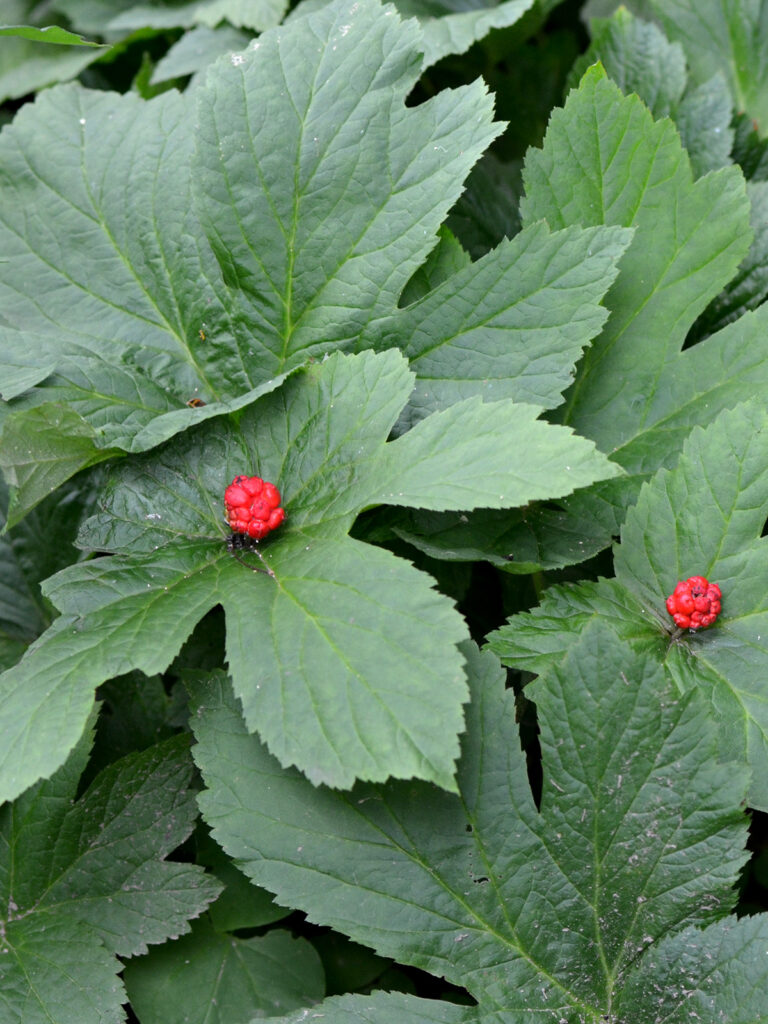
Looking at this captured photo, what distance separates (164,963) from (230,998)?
113mm

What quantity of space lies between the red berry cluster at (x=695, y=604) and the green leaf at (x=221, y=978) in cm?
76

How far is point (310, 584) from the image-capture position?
1.22 meters

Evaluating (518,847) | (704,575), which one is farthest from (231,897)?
(704,575)

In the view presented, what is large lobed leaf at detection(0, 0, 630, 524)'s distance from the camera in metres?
1.34

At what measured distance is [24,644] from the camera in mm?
1679

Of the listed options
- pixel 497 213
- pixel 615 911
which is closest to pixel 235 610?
pixel 615 911

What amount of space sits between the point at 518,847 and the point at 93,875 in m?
0.63

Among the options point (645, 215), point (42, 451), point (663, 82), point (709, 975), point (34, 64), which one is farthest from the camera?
point (34, 64)

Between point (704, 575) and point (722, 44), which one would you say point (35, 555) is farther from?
point (722, 44)

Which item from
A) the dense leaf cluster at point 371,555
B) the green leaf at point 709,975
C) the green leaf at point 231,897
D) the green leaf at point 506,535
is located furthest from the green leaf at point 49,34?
the green leaf at point 709,975

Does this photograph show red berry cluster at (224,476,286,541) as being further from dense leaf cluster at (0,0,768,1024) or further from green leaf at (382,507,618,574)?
green leaf at (382,507,618,574)

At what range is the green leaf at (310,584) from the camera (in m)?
1.09

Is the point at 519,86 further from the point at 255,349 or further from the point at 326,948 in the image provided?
the point at 326,948

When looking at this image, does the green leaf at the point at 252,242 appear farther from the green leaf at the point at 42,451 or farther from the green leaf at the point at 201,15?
the green leaf at the point at 201,15
